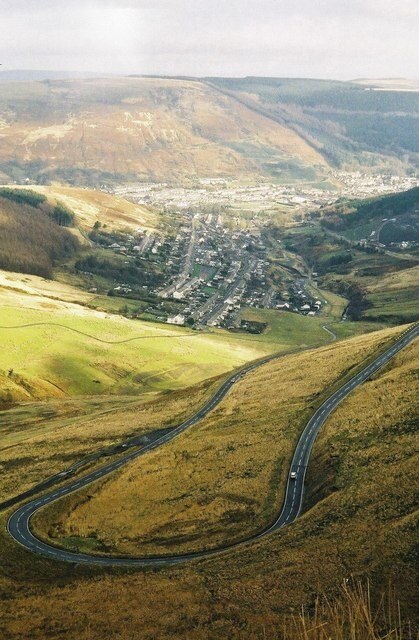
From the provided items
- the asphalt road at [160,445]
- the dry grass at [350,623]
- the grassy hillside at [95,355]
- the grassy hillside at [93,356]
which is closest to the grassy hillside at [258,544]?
the dry grass at [350,623]

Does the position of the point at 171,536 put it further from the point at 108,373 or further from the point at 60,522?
the point at 108,373

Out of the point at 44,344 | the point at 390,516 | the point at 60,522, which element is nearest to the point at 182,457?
the point at 60,522

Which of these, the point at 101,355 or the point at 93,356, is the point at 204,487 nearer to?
the point at 93,356

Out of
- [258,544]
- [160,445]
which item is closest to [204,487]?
[258,544]

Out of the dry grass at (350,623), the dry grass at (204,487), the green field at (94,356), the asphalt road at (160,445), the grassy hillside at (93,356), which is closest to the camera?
the dry grass at (350,623)

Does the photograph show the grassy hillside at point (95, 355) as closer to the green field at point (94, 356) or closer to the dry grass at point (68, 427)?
the green field at point (94, 356)

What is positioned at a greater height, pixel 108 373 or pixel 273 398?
pixel 273 398
